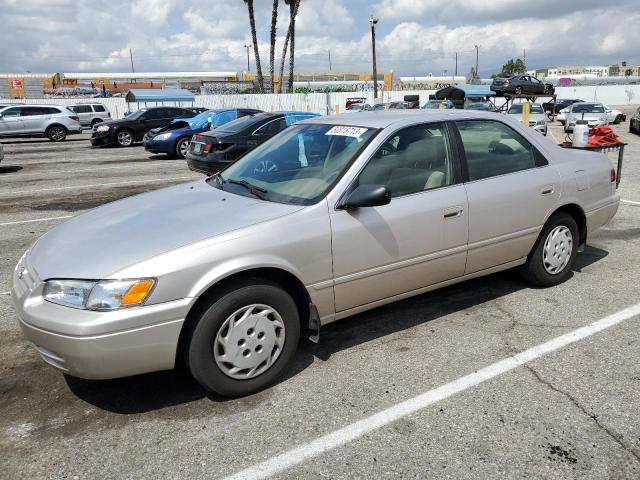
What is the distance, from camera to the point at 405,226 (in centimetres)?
356

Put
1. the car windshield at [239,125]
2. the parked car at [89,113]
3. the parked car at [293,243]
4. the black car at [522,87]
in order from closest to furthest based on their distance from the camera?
the parked car at [293,243] < the car windshield at [239,125] < the black car at [522,87] < the parked car at [89,113]

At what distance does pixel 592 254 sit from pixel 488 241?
2.31m

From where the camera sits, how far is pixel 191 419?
291 cm

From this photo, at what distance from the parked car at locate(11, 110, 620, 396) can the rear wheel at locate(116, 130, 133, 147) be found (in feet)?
56.1

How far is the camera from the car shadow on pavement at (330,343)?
3123 mm

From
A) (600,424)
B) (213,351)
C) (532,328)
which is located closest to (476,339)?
(532,328)

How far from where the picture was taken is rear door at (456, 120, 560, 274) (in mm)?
3986

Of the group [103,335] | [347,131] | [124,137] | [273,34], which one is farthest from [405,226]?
[273,34]

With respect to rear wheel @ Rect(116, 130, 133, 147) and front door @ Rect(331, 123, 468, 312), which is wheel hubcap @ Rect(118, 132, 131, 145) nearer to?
rear wheel @ Rect(116, 130, 133, 147)

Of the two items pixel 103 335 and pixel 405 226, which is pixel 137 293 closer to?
pixel 103 335

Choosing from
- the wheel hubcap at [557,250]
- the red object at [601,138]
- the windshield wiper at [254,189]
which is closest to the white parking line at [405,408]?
the wheel hubcap at [557,250]

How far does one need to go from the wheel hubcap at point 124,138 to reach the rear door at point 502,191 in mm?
17933

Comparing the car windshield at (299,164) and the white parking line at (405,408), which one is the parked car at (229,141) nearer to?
the car windshield at (299,164)

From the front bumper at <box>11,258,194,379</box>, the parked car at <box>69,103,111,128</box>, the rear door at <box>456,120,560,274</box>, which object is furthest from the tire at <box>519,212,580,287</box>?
the parked car at <box>69,103,111,128</box>
